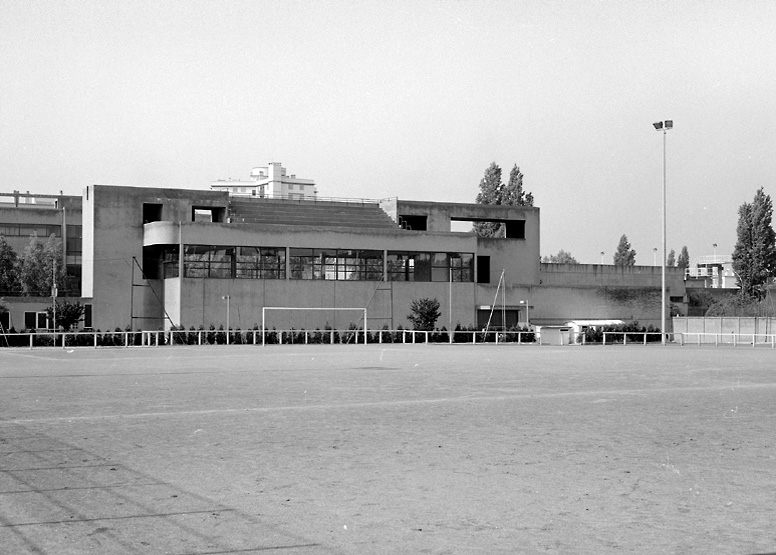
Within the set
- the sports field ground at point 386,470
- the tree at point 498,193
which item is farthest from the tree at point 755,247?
the sports field ground at point 386,470

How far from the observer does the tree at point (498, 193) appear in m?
103

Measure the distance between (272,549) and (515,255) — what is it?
78.6m

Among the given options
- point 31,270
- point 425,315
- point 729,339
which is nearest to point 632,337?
point 729,339

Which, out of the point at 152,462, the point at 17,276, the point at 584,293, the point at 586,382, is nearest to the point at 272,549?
the point at 152,462

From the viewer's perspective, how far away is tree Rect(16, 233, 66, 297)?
94.6 m

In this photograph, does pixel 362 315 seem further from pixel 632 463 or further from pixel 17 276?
pixel 632 463

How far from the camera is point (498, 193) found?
10381 cm

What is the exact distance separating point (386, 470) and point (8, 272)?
93.9 metres

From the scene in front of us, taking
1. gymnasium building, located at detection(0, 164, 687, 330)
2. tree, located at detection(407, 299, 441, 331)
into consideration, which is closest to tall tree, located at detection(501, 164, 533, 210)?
gymnasium building, located at detection(0, 164, 687, 330)

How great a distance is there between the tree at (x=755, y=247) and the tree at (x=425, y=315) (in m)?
47.5

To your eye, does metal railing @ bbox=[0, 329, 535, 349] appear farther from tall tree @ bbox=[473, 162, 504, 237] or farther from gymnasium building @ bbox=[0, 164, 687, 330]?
tall tree @ bbox=[473, 162, 504, 237]

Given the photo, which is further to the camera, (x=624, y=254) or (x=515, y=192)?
(x=624, y=254)

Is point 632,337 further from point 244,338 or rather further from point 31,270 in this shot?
point 31,270

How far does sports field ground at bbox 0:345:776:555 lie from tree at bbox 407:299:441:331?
46383mm
